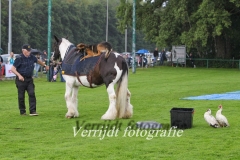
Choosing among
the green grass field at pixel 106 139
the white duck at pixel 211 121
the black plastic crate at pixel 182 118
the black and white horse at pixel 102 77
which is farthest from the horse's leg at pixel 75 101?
the white duck at pixel 211 121

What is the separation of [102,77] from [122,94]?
82cm

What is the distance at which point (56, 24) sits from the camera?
3954 inches

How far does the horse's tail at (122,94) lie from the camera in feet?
50.8

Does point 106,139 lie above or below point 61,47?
below

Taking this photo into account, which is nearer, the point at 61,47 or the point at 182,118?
the point at 182,118

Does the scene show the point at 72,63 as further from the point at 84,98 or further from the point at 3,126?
the point at 84,98

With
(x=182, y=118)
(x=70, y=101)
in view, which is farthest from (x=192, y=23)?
(x=182, y=118)

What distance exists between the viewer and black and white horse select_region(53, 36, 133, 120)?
1554cm

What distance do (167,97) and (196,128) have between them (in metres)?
8.86

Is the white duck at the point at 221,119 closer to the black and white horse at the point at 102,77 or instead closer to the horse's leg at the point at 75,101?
the black and white horse at the point at 102,77

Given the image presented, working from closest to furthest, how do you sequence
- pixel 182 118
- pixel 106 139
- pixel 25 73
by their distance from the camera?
pixel 106 139
pixel 182 118
pixel 25 73

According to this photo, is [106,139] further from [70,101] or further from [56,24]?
[56,24]

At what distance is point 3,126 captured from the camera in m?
14.6

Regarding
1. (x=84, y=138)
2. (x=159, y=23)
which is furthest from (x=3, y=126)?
(x=159, y=23)
